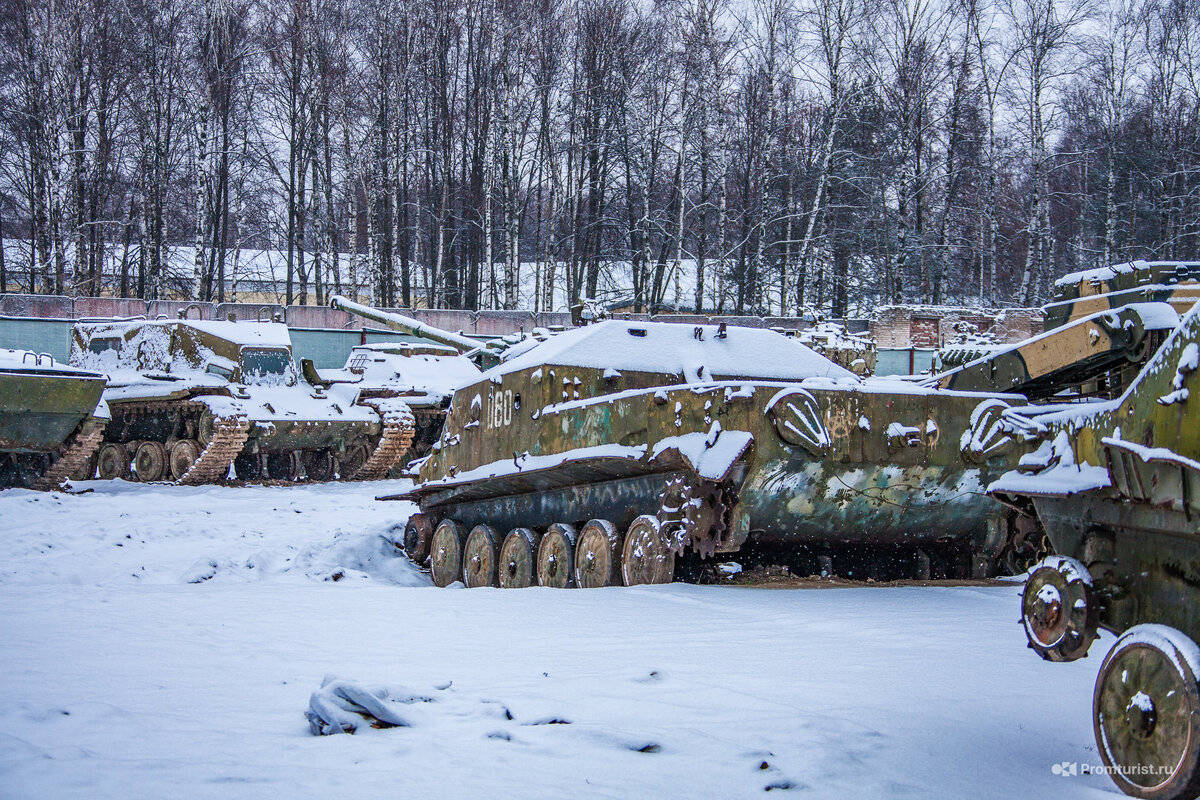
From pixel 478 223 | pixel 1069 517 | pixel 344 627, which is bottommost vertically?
pixel 344 627

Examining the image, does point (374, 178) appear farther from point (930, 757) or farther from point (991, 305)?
point (930, 757)

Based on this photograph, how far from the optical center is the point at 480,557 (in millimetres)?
9508

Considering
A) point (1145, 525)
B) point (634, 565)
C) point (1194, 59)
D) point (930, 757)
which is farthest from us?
point (1194, 59)

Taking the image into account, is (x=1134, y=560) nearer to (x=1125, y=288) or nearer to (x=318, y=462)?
(x=1125, y=288)

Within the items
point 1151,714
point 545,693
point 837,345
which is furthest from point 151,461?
point 1151,714

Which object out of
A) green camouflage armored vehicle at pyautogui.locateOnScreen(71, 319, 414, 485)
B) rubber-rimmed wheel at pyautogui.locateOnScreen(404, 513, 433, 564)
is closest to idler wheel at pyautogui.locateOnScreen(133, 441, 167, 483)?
green camouflage armored vehicle at pyautogui.locateOnScreen(71, 319, 414, 485)

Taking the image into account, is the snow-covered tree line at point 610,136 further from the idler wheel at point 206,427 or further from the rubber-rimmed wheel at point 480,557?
the rubber-rimmed wheel at point 480,557

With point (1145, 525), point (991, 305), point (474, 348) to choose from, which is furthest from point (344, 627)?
point (991, 305)

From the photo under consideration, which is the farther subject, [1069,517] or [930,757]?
A: [1069,517]

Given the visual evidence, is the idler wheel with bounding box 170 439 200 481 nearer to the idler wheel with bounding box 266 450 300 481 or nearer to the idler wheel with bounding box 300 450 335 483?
the idler wheel with bounding box 266 450 300 481

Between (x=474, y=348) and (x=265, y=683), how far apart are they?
12586 mm

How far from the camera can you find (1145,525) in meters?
3.12

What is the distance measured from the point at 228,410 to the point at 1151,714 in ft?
45.6

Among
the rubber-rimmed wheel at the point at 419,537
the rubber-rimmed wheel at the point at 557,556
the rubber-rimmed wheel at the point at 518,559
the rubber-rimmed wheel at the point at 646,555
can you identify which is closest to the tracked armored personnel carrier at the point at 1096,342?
the rubber-rimmed wheel at the point at 646,555
